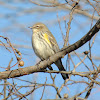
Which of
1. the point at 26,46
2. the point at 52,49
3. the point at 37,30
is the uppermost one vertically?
the point at 26,46

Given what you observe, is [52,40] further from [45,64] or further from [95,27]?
[95,27]

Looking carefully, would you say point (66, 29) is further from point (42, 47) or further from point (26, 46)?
point (26, 46)

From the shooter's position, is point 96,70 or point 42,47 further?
point 42,47

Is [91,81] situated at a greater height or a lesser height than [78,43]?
lesser

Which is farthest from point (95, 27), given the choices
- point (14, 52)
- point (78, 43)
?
point (14, 52)

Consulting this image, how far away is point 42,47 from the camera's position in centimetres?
723

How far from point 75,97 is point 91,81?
0.82m

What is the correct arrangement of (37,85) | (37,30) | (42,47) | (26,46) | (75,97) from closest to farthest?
(75,97) → (37,85) → (42,47) → (37,30) → (26,46)

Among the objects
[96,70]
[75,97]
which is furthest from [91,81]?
[75,97]

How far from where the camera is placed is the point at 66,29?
19.5ft

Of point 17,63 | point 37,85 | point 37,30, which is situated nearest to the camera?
point 37,85

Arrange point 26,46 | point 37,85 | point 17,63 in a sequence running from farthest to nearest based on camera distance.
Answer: point 26,46 < point 17,63 < point 37,85

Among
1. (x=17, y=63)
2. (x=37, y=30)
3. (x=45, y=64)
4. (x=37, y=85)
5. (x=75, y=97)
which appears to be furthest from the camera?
(x=37, y=30)

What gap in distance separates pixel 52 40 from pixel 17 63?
260cm
